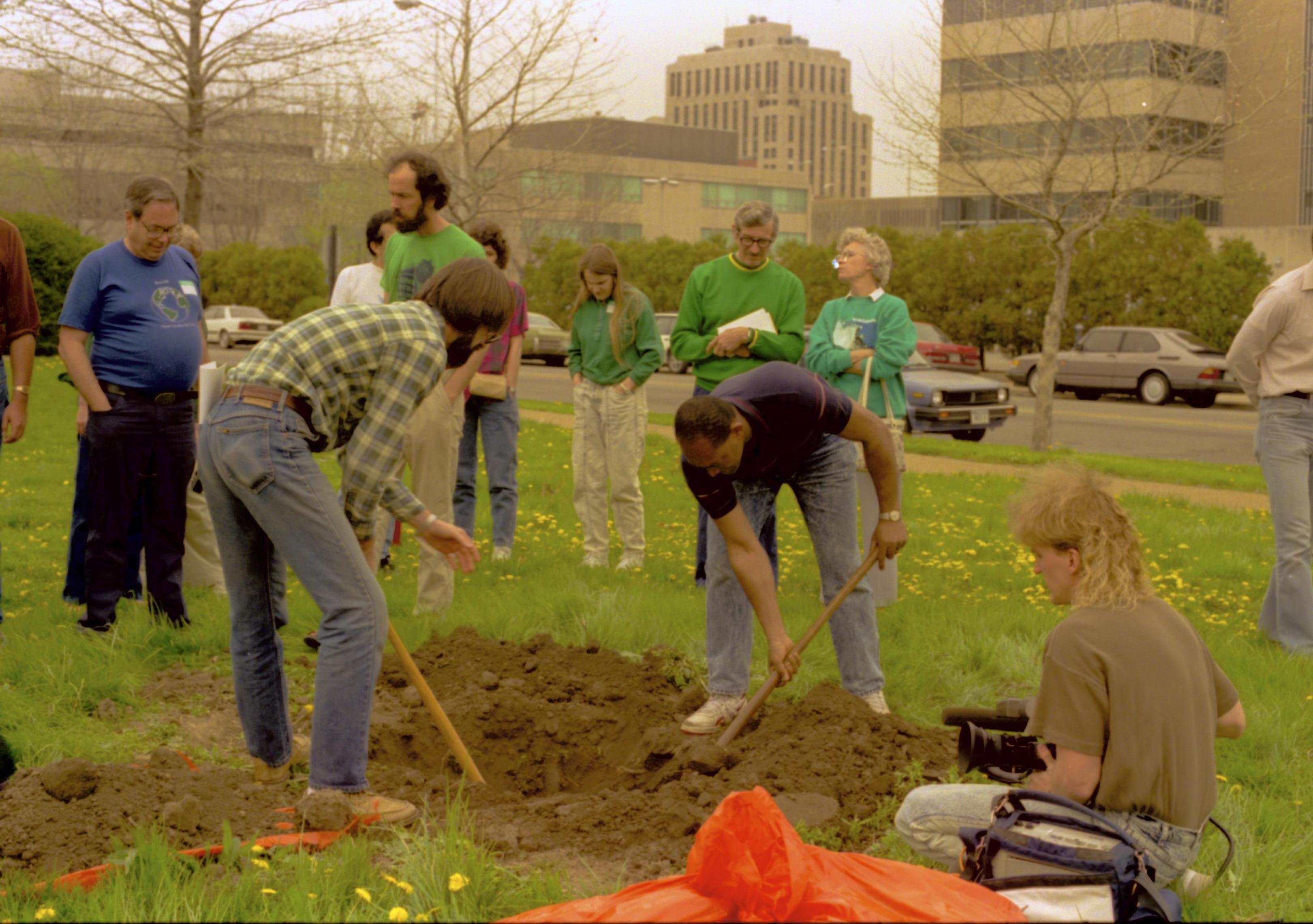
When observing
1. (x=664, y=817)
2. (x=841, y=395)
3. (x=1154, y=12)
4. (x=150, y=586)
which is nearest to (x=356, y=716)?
(x=664, y=817)

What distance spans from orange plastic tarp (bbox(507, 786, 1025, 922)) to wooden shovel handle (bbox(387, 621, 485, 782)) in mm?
1367

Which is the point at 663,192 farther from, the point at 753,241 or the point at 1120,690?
the point at 1120,690

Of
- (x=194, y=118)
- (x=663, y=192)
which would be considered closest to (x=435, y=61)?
(x=194, y=118)

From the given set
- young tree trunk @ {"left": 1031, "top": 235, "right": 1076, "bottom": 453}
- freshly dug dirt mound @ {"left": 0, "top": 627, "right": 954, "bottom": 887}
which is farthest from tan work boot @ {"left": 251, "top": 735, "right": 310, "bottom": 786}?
young tree trunk @ {"left": 1031, "top": 235, "right": 1076, "bottom": 453}

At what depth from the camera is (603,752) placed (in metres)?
5.10

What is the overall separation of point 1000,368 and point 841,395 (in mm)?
37098

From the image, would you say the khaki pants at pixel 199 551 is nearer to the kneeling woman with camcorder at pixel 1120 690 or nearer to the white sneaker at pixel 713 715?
the white sneaker at pixel 713 715

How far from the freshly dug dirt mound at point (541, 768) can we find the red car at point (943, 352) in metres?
20.6

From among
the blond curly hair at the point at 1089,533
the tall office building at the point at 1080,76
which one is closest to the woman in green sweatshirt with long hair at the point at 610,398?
the blond curly hair at the point at 1089,533

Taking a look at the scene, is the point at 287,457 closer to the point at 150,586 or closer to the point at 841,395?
the point at 841,395

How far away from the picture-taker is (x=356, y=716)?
3.74 m

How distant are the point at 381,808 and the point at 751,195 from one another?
89.7 metres

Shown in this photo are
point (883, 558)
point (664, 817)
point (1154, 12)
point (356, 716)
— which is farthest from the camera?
point (1154, 12)

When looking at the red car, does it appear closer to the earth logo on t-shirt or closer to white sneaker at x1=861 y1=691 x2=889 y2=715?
the earth logo on t-shirt
